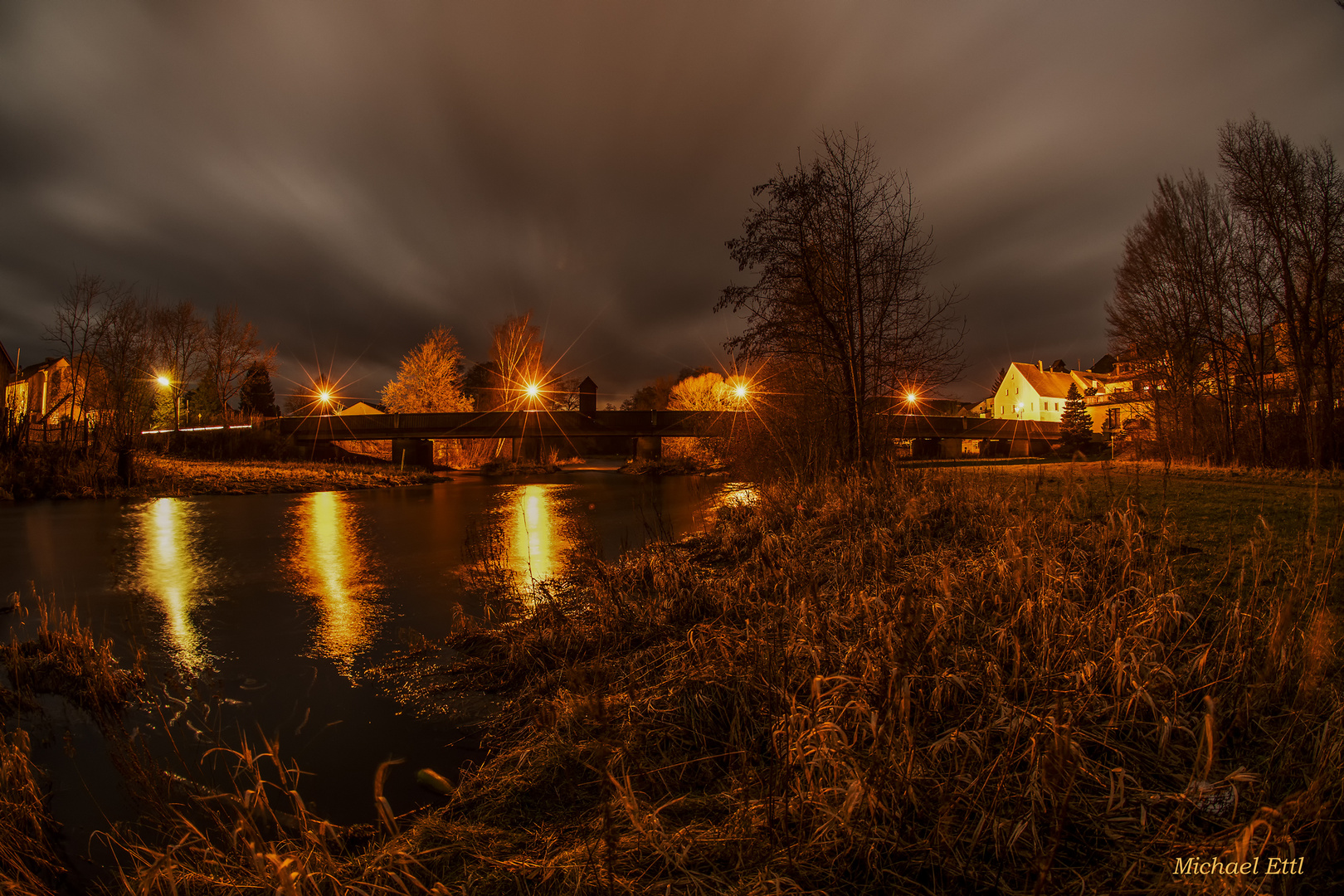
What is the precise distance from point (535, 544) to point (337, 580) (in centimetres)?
383

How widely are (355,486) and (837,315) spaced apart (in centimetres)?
2349

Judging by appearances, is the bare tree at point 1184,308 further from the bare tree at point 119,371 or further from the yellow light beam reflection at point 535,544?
the bare tree at point 119,371

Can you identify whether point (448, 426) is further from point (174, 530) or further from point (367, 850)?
point (367, 850)

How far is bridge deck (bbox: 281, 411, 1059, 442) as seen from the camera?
34.7 meters

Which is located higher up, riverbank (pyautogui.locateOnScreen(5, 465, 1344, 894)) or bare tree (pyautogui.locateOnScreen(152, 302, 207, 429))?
bare tree (pyautogui.locateOnScreen(152, 302, 207, 429))

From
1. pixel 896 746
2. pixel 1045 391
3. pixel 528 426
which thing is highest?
pixel 1045 391

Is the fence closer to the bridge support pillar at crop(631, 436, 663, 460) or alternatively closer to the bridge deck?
the bridge deck

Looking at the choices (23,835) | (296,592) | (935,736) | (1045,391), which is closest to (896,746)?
(935,736)

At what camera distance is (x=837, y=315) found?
10.8 m

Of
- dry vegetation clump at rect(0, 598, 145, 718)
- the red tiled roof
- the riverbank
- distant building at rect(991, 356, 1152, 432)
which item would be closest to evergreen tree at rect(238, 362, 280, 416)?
dry vegetation clump at rect(0, 598, 145, 718)

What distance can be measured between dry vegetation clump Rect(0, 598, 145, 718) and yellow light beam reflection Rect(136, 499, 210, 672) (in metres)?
0.66

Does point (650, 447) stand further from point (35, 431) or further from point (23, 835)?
point (23, 835)

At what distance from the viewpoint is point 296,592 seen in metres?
8.41

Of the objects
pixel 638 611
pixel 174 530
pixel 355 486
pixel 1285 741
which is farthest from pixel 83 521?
pixel 1285 741
